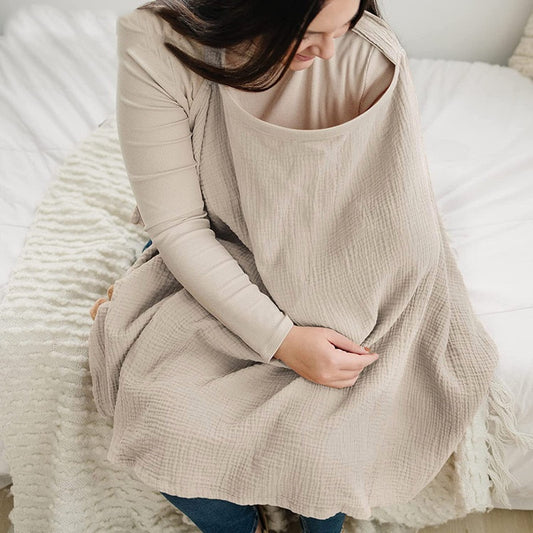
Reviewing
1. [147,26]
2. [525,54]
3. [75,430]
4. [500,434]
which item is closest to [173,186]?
[147,26]

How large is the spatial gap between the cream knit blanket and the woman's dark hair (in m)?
0.47

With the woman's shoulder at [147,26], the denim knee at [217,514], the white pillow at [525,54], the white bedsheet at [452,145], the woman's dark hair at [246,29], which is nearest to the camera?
the woman's dark hair at [246,29]

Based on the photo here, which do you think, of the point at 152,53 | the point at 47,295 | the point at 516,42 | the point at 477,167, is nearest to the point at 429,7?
the point at 516,42

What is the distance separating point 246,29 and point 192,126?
19 centimetres

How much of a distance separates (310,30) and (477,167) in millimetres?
769

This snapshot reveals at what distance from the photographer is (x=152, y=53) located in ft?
2.39

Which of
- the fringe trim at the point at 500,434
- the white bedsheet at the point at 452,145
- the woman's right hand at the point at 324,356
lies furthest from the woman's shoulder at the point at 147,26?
the fringe trim at the point at 500,434

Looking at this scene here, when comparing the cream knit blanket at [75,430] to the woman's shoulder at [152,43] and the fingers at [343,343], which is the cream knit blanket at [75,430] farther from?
the woman's shoulder at [152,43]

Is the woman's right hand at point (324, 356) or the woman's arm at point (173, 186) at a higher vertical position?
the woman's arm at point (173, 186)

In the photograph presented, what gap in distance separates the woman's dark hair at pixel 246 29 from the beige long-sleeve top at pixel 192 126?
3 cm

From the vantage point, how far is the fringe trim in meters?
0.92

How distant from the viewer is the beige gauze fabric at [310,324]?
0.77 meters

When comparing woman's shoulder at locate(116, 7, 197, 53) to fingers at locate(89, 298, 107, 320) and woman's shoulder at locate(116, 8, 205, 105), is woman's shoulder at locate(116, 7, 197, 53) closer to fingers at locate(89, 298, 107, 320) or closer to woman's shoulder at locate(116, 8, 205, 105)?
woman's shoulder at locate(116, 8, 205, 105)

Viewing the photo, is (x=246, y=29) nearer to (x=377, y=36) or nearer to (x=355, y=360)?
(x=377, y=36)
